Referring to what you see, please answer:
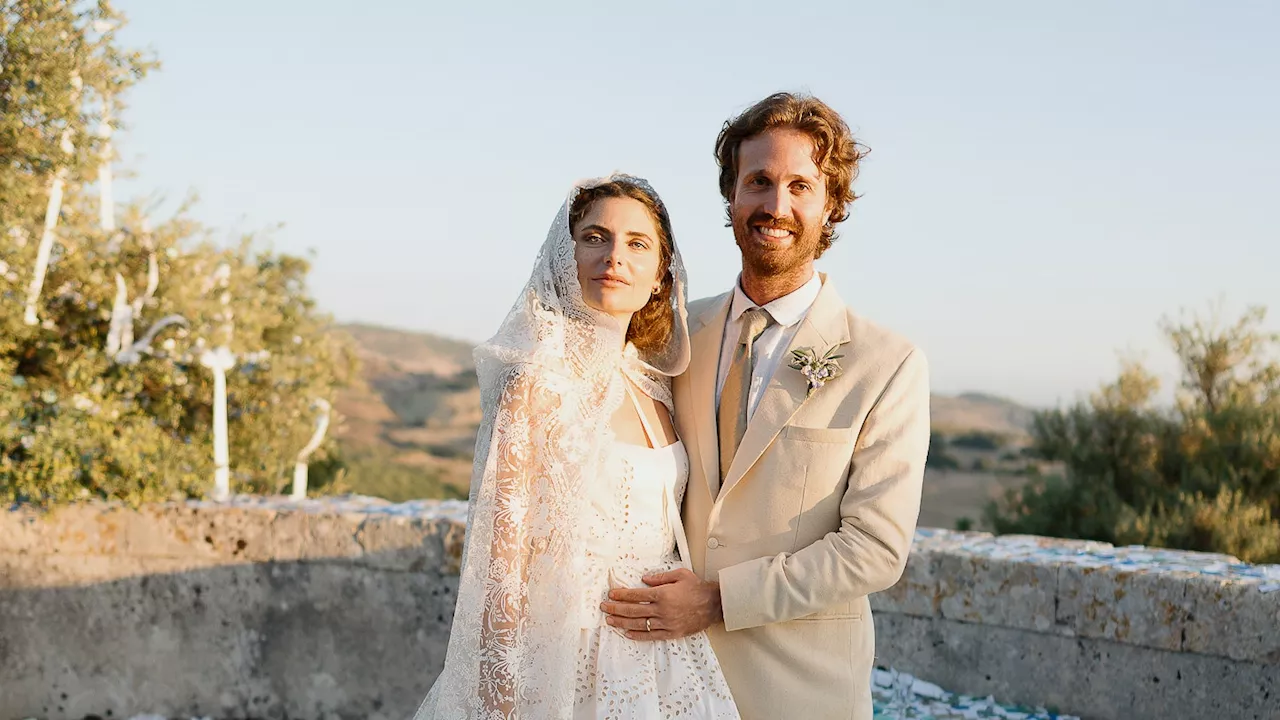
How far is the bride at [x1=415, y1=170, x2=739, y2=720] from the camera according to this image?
9.15 ft

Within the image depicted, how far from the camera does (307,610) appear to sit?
17.8 ft

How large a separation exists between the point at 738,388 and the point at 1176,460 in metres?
11.7

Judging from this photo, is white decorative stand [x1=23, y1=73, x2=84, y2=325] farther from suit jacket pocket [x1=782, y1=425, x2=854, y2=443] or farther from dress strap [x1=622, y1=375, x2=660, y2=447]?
suit jacket pocket [x1=782, y1=425, x2=854, y2=443]

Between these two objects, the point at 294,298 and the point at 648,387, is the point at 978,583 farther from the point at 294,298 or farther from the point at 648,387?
the point at 294,298

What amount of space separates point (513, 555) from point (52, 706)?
4009 mm

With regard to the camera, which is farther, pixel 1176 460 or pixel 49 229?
pixel 1176 460

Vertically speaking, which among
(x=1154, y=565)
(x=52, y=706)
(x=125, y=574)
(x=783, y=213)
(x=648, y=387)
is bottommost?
(x=52, y=706)

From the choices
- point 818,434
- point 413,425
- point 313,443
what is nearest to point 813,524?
point 818,434

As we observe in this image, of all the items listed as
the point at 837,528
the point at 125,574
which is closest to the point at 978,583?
the point at 837,528

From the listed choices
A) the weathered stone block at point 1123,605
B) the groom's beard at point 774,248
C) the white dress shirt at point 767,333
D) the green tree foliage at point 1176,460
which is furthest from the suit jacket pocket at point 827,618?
the green tree foliage at point 1176,460

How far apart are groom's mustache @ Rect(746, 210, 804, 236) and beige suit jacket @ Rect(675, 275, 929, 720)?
349mm

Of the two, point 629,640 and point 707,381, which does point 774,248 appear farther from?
point 629,640

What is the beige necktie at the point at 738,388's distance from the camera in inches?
121

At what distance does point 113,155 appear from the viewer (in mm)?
7527
